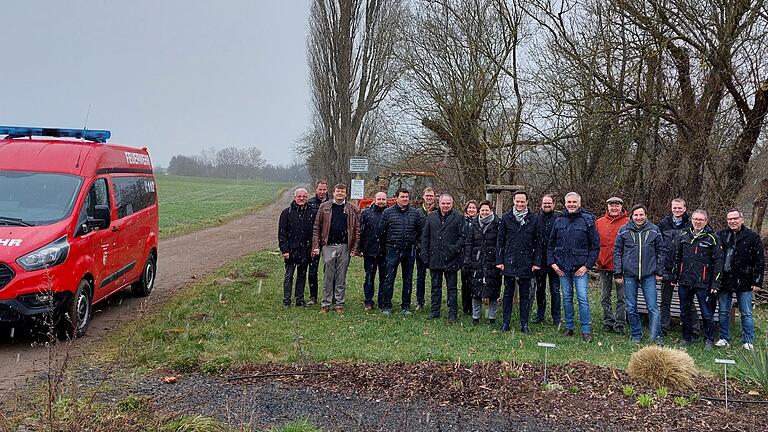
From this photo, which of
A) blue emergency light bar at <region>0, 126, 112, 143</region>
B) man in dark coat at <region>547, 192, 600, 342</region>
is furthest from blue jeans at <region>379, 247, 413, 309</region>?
blue emergency light bar at <region>0, 126, 112, 143</region>

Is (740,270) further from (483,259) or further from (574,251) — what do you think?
(483,259)

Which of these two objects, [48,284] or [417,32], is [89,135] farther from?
[417,32]

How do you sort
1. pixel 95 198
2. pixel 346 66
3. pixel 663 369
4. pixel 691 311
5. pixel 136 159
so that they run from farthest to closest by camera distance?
pixel 346 66
pixel 136 159
pixel 691 311
pixel 95 198
pixel 663 369

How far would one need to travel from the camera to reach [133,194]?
31.4ft

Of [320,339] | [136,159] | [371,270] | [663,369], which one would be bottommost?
[320,339]

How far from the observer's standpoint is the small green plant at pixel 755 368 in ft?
17.6

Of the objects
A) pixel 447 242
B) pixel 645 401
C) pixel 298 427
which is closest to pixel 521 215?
pixel 447 242

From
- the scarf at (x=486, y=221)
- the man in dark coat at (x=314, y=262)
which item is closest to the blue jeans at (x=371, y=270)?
the man in dark coat at (x=314, y=262)

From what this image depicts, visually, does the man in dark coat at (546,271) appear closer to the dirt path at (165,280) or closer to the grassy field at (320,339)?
the grassy field at (320,339)

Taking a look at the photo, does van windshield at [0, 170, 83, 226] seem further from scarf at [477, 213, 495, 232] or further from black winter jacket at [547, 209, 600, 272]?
black winter jacket at [547, 209, 600, 272]

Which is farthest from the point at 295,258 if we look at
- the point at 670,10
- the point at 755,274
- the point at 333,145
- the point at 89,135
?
the point at 333,145

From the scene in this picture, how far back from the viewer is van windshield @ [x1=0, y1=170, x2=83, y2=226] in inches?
279

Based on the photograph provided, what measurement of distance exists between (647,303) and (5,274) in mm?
7482

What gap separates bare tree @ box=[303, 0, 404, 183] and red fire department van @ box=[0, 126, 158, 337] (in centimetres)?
1618
